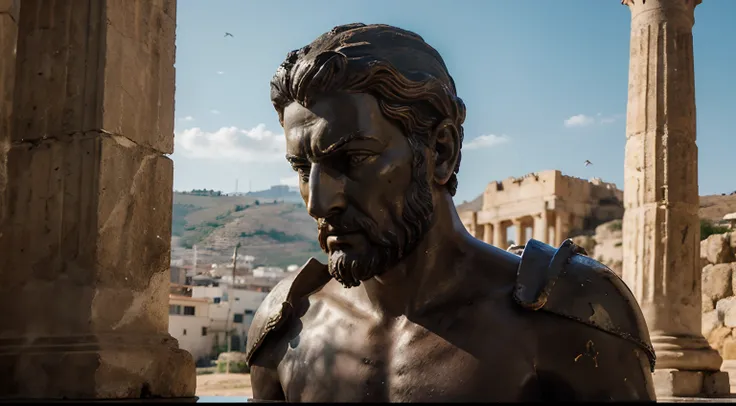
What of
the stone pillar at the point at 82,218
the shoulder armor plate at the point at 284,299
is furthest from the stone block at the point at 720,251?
the shoulder armor plate at the point at 284,299

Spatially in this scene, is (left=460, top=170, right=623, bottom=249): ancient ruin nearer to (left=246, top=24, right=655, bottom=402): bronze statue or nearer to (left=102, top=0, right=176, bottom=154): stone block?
(left=102, top=0, right=176, bottom=154): stone block

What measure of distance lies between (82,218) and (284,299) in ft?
7.34

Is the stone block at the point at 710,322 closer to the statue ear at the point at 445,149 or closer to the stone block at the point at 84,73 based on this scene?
the stone block at the point at 84,73

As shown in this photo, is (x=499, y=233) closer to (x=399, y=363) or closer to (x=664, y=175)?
(x=664, y=175)

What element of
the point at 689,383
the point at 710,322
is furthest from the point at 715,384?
the point at 710,322

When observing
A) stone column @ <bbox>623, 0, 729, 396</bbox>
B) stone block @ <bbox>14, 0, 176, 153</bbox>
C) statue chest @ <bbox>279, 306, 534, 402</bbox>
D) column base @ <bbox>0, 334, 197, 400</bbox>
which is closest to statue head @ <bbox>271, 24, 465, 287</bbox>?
statue chest @ <bbox>279, 306, 534, 402</bbox>

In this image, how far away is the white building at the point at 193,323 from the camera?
44.7m

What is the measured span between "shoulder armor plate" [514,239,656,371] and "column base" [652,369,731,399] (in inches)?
408

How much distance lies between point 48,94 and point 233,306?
44542 millimetres


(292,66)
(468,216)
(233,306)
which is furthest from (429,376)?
(233,306)

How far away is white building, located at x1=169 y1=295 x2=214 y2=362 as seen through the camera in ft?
147

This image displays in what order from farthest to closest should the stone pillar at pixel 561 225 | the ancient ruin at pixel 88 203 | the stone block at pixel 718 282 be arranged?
the stone pillar at pixel 561 225 < the stone block at pixel 718 282 < the ancient ruin at pixel 88 203

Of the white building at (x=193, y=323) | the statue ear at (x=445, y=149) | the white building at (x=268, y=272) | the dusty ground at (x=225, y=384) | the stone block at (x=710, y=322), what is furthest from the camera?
the white building at (x=268, y=272)

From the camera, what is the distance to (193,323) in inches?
1812
